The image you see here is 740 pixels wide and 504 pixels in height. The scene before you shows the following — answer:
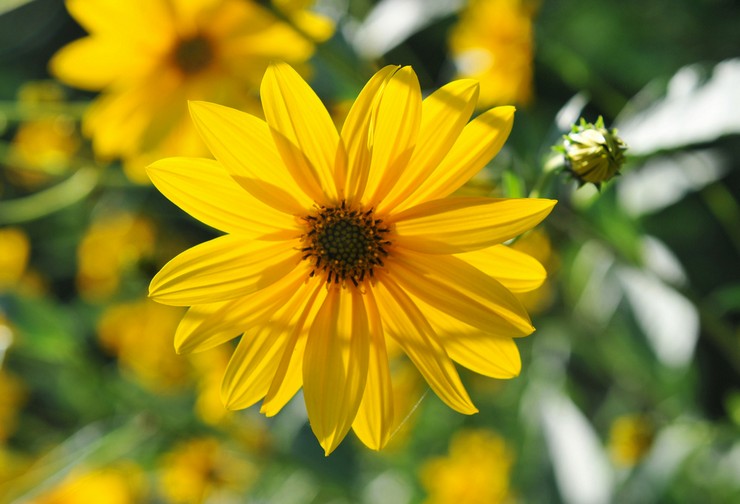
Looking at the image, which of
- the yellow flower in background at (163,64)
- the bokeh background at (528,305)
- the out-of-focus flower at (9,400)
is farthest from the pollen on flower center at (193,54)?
the out-of-focus flower at (9,400)

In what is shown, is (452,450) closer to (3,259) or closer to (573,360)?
(573,360)

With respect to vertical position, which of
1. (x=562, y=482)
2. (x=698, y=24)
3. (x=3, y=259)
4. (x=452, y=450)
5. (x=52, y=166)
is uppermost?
(x=3, y=259)

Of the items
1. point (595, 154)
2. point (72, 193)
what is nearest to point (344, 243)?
point (595, 154)

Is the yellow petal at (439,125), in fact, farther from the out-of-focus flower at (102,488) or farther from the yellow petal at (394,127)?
the out-of-focus flower at (102,488)

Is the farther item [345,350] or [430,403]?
[430,403]

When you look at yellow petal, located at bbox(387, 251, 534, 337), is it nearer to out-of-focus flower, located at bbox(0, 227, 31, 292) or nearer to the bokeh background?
the bokeh background

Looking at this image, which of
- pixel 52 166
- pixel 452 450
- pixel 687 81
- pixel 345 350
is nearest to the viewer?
pixel 345 350

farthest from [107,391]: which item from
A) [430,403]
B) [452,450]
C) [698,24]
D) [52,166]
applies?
[698,24]
